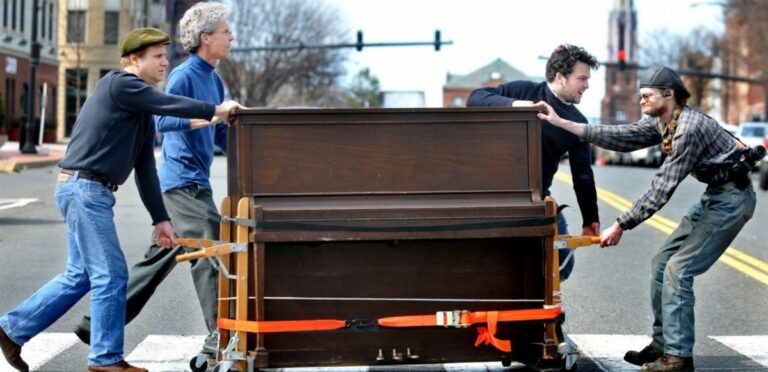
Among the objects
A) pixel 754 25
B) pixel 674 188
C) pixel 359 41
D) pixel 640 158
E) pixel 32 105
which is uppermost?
pixel 754 25

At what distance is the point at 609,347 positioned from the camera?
8094mm

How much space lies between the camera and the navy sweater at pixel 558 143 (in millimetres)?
7184

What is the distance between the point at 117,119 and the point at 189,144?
0.68 m

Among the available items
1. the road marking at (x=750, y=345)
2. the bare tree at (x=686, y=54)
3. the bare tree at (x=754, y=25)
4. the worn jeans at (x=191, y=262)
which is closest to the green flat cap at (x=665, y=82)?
the road marking at (x=750, y=345)

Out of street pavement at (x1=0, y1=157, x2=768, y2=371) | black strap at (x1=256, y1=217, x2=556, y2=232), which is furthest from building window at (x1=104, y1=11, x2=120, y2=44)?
black strap at (x1=256, y1=217, x2=556, y2=232)

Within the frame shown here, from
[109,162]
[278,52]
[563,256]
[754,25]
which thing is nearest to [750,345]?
[563,256]

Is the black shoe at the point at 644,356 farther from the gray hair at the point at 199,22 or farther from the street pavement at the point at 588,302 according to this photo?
the gray hair at the point at 199,22

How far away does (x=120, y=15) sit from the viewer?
7012cm

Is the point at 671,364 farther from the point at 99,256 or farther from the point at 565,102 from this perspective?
the point at 99,256

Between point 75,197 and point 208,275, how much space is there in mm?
855

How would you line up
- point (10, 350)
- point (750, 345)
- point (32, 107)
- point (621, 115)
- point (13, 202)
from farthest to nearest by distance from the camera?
point (621, 115) → point (32, 107) → point (13, 202) → point (750, 345) → point (10, 350)

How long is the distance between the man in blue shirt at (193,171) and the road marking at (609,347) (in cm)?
221

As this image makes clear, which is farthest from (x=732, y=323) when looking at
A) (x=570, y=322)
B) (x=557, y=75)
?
(x=557, y=75)

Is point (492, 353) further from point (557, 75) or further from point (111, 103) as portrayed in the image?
point (111, 103)
